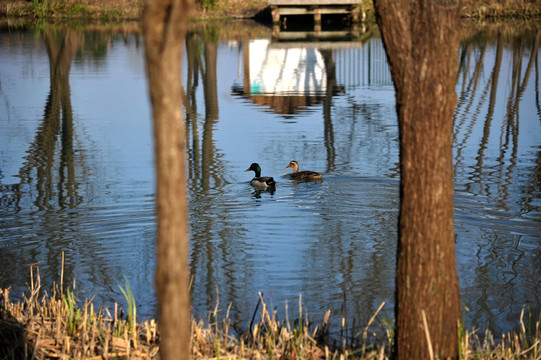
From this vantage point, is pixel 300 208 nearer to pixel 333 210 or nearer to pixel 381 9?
pixel 333 210

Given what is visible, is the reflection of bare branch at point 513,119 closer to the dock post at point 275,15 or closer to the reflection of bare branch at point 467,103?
the reflection of bare branch at point 467,103

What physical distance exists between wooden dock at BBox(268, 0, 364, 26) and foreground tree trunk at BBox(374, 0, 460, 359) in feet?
113

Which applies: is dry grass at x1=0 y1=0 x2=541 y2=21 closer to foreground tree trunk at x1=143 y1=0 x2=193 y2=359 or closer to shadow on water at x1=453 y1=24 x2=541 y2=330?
shadow on water at x1=453 y1=24 x2=541 y2=330

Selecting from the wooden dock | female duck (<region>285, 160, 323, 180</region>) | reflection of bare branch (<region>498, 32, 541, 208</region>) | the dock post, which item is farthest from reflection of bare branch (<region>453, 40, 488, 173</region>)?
the dock post

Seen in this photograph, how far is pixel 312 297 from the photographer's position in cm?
748

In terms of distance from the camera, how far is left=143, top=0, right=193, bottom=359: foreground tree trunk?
2977 mm

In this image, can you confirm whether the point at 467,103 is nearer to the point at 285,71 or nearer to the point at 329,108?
the point at 329,108

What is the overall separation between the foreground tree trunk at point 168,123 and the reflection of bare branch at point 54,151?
8.33 metres

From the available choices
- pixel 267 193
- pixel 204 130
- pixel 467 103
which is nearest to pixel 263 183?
pixel 267 193

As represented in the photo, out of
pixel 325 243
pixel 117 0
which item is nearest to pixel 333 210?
pixel 325 243

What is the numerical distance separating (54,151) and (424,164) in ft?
36.2

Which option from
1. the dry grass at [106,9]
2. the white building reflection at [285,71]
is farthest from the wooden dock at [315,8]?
the white building reflection at [285,71]

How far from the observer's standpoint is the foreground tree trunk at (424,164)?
4730mm

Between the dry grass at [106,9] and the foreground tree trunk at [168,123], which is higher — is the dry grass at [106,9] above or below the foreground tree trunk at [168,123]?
above
